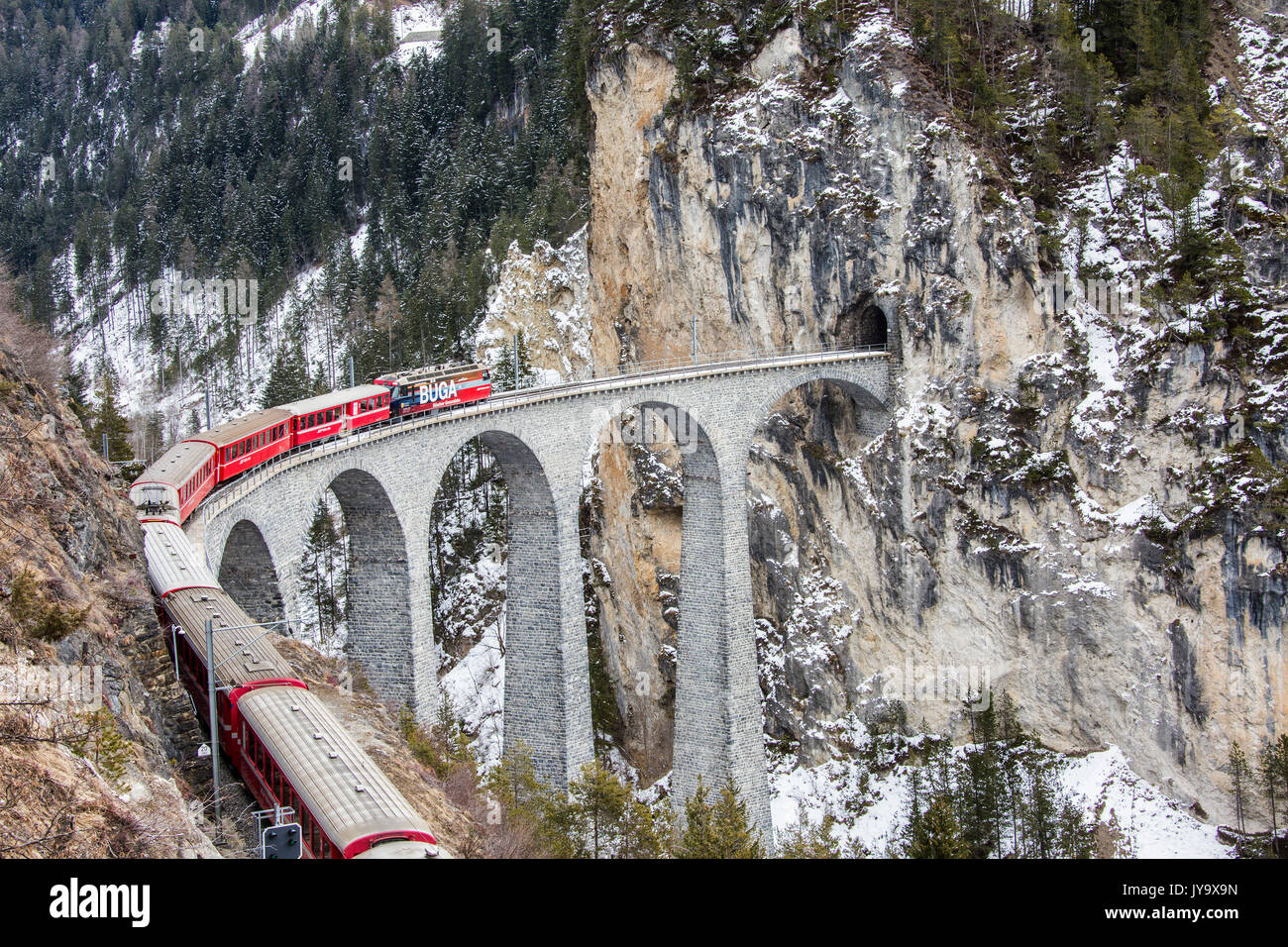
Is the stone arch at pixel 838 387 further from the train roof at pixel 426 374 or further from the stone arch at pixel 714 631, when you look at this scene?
the train roof at pixel 426 374

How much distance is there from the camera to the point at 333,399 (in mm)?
37500

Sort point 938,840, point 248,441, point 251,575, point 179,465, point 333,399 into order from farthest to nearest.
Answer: point 333,399
point 938,840
point 248,441
point 251,575
point 179,465

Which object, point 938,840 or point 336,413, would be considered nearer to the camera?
point 938,840

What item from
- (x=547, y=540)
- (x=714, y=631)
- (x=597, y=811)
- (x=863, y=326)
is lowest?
(x=597, y=811)

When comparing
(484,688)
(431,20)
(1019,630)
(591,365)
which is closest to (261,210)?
(431,20)

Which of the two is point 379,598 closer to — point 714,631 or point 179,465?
point 179,465

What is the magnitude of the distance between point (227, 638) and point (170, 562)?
12.1ft

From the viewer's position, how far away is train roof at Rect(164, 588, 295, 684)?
2320cm

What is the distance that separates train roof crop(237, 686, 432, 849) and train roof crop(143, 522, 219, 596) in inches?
191

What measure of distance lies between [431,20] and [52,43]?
59368mm

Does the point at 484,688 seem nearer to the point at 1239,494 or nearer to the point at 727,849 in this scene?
the point at 727,849

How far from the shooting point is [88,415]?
58344mm

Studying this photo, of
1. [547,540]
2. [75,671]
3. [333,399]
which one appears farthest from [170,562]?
[547,540]

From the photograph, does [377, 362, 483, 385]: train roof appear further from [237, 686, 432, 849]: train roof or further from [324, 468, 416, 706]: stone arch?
[237, 686, 432, 849]: train roof
